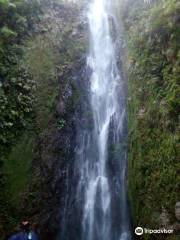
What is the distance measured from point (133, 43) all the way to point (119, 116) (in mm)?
3982

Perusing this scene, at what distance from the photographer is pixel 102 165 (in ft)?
35.9

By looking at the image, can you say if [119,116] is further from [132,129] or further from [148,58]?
[148,58]

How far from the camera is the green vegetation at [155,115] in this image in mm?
8969

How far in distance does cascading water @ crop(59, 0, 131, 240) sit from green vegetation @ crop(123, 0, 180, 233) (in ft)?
1.59

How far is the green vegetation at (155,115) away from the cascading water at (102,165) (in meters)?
0.48

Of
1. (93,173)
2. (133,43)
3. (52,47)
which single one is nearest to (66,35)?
(52,47)

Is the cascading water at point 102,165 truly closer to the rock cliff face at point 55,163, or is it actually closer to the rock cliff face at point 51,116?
the rock cliff face at point 55,163

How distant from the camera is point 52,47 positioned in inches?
544

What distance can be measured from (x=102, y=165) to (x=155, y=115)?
2.66m


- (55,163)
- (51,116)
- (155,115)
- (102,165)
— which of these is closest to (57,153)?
(55,163)

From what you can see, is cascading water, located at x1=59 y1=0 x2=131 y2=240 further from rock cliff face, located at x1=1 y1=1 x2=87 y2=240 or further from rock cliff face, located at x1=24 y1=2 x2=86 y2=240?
rock cliff face, located at x1=1 y1=1 x2=87 y2=240

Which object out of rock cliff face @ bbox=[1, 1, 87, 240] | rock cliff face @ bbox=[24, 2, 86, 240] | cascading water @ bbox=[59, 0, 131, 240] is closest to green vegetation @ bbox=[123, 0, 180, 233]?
cascading water @ bbox=[59, 0, 131, 240]

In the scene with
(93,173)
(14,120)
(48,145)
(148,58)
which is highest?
(148,58)

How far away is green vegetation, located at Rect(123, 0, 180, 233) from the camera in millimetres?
8969
